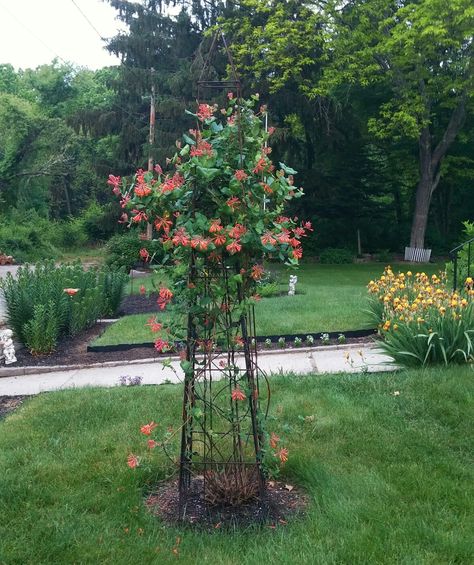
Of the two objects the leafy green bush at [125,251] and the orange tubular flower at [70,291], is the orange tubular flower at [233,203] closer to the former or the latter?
the orange tubular flower at [70,291]

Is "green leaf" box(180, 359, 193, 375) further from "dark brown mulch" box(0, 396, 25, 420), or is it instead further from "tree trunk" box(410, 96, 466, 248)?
"tree trunk" box(410, 96, 466, 248)

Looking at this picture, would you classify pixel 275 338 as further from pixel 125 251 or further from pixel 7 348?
pixel 125 251

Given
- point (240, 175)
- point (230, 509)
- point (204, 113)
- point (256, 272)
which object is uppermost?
point (204, 113)

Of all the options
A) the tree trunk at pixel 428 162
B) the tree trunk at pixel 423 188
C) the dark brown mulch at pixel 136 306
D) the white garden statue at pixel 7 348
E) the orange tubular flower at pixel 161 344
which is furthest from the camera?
the tree trunk at pixel 423 188

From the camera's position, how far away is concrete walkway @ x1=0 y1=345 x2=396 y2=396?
6.31 metres

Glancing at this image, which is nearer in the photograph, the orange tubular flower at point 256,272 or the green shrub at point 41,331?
the orange tubular flower at point 256,272

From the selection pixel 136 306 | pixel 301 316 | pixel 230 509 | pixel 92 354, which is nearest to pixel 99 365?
pixel 92 354

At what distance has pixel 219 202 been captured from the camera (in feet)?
9.87

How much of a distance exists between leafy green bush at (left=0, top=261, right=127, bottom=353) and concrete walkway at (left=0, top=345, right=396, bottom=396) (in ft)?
2.94

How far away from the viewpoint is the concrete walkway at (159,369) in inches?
249

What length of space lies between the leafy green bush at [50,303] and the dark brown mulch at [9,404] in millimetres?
2008

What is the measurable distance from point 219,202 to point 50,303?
18.6ft

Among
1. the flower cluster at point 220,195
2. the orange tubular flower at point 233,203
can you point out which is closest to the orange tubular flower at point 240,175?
the flower cluster at point 220,195

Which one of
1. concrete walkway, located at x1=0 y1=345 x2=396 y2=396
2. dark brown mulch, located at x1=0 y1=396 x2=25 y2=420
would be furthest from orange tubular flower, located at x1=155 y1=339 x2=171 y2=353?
concrete walkway, located at x1=0 y1=345 x2=396 y2=396
